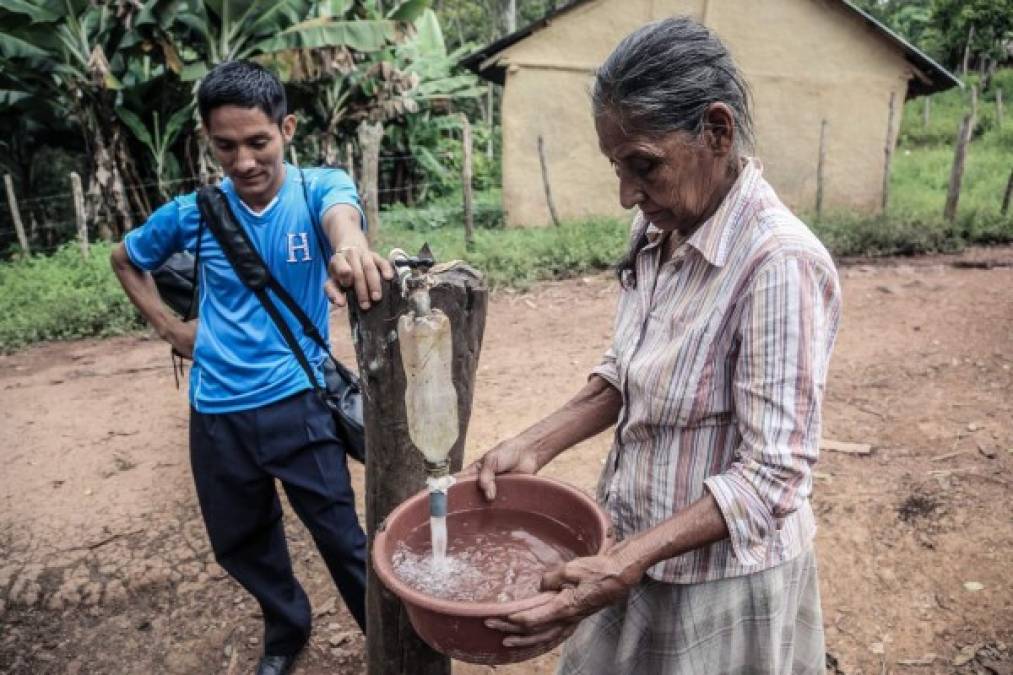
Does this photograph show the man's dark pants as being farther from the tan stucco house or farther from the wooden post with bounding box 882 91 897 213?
the wooden post with bounding box 882 91 897 213

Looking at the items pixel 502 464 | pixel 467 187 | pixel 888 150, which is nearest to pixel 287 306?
pixel 502 464

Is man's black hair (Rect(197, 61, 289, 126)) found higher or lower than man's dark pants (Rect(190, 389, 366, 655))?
higher

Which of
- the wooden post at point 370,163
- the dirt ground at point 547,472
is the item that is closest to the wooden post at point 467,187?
the wooden post at point 370,163

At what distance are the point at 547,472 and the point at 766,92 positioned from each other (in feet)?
27.0

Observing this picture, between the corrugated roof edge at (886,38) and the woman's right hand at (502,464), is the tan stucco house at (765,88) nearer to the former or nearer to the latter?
the corrugated roof edge at (886,38)

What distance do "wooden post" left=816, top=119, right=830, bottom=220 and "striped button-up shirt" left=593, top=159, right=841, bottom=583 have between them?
28.1ft

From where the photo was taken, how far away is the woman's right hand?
1641 mm

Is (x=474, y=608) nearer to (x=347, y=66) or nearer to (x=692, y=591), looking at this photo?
(x=692, y=591)

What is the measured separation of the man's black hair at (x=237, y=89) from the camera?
2170 millimetres

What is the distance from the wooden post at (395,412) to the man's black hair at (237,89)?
2.77 ft

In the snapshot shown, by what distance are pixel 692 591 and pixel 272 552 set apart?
5.37 feet

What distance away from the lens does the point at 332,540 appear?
2395 mm

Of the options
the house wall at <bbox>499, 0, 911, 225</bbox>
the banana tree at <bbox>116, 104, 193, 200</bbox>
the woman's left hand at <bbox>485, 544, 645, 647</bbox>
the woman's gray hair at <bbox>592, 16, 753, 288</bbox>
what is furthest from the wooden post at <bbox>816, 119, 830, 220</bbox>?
the woman's left hand at <bbox>485, 544, 645, 647</bbox>

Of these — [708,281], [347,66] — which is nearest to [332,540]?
[708,281]
